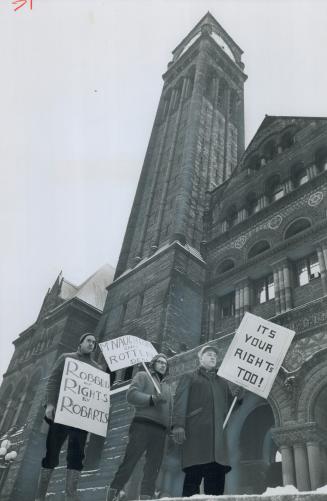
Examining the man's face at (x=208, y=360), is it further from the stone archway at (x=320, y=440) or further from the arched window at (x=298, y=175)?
the arched window at (x=298, y=175)

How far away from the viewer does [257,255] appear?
17875 millimetres

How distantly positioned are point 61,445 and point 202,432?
2166mm

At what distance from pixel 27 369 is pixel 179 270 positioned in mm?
12300

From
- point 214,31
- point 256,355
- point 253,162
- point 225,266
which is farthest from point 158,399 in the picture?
point 214,31

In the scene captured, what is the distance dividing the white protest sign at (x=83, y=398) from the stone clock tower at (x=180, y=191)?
29.8ft

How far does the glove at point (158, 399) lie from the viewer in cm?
651

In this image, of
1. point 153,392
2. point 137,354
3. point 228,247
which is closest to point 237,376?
point 153,392

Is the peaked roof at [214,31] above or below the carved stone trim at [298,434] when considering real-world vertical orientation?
above

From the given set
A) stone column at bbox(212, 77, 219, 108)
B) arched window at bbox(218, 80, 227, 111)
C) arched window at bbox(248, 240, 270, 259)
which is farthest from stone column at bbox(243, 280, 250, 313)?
arched window at bbox(218, 80, 227, 111)

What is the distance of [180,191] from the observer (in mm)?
23812

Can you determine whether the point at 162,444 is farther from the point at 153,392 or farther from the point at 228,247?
the point at 228,247

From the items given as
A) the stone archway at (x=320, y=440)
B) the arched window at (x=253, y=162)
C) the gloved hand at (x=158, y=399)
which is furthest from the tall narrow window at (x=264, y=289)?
the gloved hand at (x=158, y=399)

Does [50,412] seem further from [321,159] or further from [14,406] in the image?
[14,406]

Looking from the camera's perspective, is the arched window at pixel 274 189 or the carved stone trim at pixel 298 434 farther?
the arched window at pixel 274 189
